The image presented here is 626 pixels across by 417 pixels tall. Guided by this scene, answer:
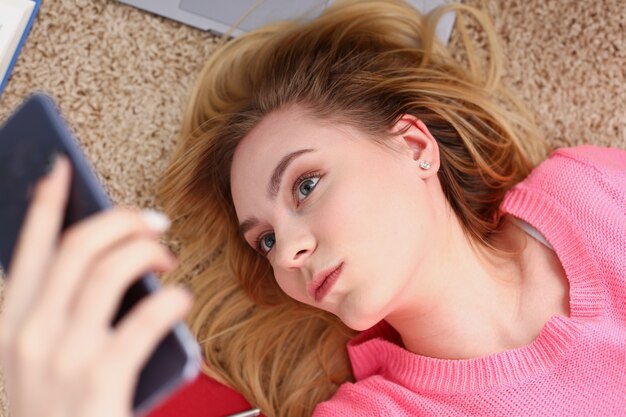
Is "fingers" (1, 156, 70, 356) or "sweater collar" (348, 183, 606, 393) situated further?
"sweater collar" (348, 183, 606, 393)

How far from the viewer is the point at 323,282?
0.94m

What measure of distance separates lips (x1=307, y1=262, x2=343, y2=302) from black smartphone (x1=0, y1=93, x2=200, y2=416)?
0.37m

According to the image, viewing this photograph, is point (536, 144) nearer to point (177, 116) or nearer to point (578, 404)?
point (578, 404)

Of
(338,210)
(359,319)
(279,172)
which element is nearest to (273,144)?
(279,172)

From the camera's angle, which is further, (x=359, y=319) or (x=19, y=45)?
(x=19, y=45)

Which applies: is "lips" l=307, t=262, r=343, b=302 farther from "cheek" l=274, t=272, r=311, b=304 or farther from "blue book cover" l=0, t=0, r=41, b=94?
"blue book cover" l=0, t=0, r=41, b=94

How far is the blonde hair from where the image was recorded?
3.68 ft

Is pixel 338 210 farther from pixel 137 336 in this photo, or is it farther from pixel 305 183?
pixel 137 336

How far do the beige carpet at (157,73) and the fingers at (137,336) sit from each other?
2.59 feet

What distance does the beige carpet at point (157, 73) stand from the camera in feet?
4.10

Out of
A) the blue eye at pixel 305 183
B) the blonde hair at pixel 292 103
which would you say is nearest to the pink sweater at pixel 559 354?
the blonde hair at pixel 292 103

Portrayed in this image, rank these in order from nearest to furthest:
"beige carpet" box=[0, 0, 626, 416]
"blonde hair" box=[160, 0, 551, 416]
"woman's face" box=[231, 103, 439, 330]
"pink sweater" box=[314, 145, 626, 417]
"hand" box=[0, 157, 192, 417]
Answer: "hand" box=[0, 157, 192, 417], "woman's face" box=[231, 103, 439, 330], "pink sweater" box=[314, 145, 626, 417], "blonde hair" box=[160, 0, 551, 416], "beige carpet" box=[0, 0, 626, 416]

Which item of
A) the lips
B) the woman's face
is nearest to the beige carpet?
the woman's face

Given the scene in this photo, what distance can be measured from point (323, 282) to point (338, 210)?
115mm
